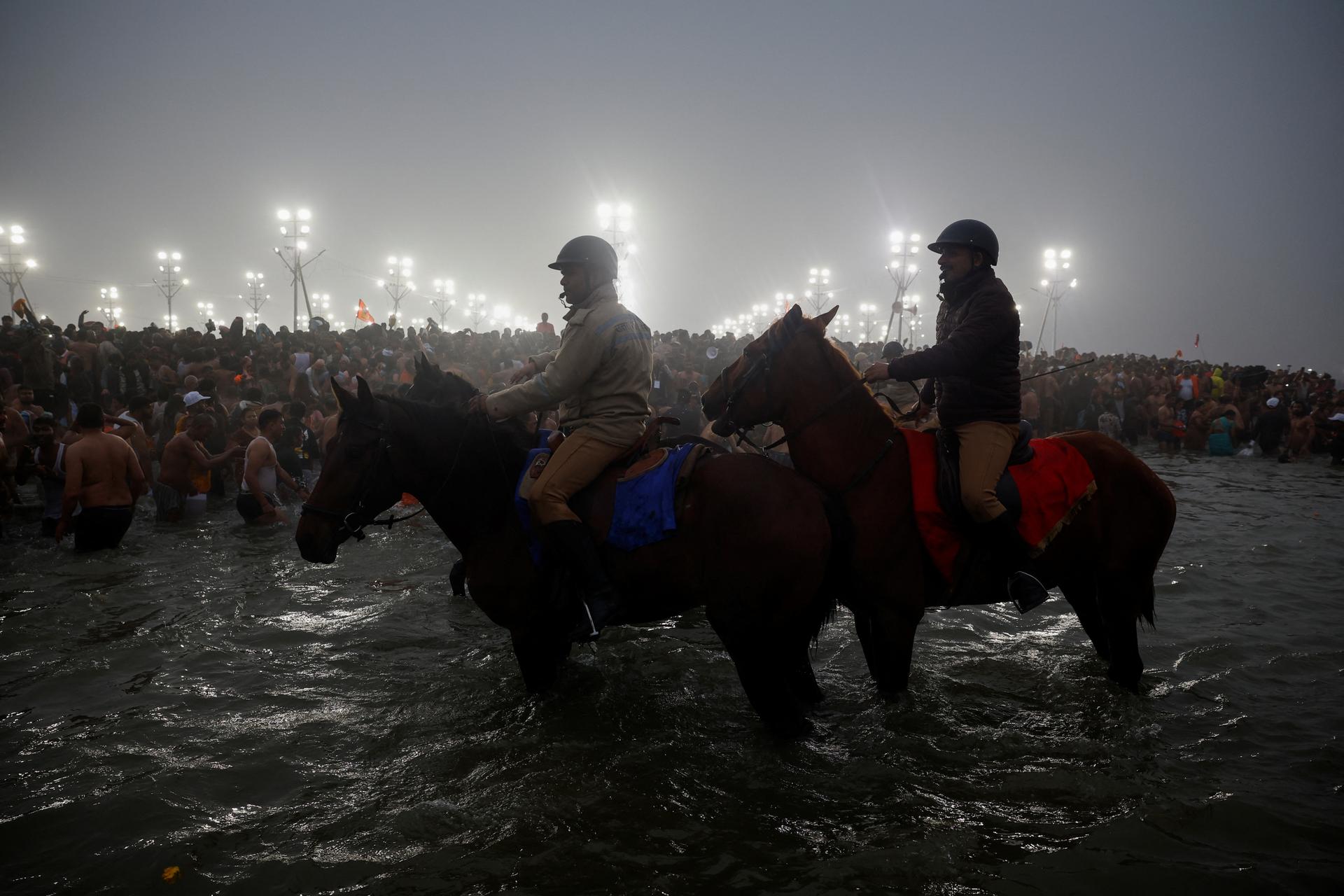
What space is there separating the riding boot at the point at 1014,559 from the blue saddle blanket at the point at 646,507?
1922 mm

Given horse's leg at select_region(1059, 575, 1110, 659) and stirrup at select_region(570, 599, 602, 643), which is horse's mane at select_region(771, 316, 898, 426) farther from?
horse's leg at select_region(1059, 575, 1110, 659)

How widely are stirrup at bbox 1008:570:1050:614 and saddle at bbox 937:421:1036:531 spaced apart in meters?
0.39

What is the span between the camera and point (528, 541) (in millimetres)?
4660

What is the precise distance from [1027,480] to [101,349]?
71.9 ft

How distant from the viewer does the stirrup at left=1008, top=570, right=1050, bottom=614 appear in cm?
464

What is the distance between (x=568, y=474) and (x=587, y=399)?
495 millimetres

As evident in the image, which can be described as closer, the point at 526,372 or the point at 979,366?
the point at 979,366

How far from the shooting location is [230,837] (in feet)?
12.5

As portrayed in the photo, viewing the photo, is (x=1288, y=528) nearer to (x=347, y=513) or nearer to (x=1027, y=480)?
(x=1027, y=480)

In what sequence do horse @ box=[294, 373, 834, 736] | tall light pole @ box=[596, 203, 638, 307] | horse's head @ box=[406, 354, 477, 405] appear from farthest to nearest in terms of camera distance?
tall light pole @ box=[596, 203, 638, 307], horse's head @ box=[406, 354, 477, 405], horse @ box=[294, 373, 834, 736]

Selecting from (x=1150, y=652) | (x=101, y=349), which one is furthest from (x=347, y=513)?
(x=101, y=349)

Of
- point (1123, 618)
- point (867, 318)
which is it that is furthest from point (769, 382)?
point (867, 318)

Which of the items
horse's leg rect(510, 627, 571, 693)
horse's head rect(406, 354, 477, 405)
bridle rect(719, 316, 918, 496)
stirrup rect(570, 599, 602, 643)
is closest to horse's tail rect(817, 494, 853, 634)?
bridle rect(719, 316, 918, 496)

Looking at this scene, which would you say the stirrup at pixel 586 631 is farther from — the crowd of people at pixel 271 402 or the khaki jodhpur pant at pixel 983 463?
the khaki jodhpur pant at pixel 983 463
